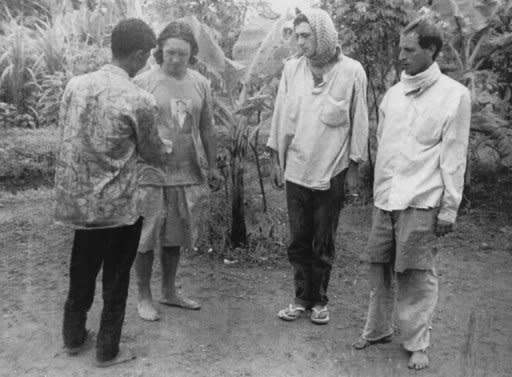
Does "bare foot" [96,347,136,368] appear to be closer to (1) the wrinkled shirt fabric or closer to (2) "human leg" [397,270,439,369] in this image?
(1) the wrinkled shirt fabric

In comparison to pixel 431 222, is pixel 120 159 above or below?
above

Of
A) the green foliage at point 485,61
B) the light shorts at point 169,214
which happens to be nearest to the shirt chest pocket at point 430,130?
the light shorts at point 169,214

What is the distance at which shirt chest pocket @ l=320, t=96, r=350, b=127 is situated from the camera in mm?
4102

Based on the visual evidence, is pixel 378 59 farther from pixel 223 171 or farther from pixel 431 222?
pixel 431 222

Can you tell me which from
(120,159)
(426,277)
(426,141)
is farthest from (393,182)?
(120,159)

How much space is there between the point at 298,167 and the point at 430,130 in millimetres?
933

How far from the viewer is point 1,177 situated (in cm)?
817

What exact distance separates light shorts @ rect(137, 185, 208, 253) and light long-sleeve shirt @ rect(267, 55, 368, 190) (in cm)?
72

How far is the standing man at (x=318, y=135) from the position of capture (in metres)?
4.11

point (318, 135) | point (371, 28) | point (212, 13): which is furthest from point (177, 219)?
point (371, 28)

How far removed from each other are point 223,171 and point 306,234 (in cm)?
182

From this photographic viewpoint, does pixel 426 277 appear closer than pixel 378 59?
Yes

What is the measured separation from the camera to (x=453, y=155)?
361 cm

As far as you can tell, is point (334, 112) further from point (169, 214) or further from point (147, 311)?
point (147, 311)
